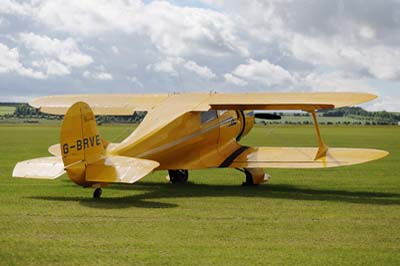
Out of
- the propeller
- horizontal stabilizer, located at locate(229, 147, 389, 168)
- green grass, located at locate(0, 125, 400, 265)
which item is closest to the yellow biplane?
horizontal stabilizer, located at locate(229, 147, 389, 168)

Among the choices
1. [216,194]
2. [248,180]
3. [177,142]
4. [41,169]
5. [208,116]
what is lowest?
[216,194]

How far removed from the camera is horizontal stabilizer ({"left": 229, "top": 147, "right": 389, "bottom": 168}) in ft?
46.3

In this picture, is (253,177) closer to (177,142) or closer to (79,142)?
(177,142)

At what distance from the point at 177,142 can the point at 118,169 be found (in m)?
2.77

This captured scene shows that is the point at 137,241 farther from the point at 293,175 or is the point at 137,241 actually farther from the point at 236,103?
the point at 293,175

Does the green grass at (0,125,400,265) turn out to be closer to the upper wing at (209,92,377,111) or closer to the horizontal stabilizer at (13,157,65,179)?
the horizontal stabilizer at (13,157,65,179)

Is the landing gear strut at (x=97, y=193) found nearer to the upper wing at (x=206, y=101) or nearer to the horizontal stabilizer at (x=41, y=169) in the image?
the horizontal stabilizer at (x=41, y=169)

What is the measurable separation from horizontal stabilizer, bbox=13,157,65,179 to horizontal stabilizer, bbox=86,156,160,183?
56cm

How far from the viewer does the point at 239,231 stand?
9117mm

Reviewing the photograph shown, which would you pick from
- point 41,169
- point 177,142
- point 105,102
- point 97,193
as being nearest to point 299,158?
point 177,142

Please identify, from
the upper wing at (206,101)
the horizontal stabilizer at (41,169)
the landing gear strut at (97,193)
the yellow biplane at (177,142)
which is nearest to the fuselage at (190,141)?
the yellow biplane at (177,142)

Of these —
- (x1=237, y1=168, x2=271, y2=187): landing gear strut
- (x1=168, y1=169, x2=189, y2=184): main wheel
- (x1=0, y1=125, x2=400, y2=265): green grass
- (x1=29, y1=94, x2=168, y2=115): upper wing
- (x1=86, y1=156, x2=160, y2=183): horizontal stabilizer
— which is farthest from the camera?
(x1=29, y1=94, x2=168, y2=115): upper wing

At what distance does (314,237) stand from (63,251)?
3.20 metres

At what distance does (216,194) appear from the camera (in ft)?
44.9
